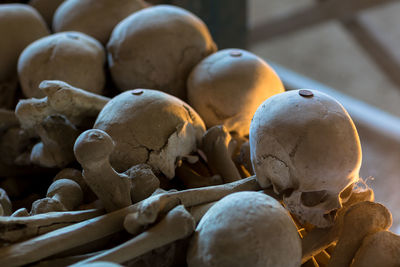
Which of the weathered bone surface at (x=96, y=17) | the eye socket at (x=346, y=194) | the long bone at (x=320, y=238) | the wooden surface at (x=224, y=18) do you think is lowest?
the wooden surface at (x=224, y=18)

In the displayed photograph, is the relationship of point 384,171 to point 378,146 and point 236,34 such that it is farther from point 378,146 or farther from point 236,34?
point 236,34

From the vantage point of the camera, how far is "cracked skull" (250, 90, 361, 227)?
0.77 meters

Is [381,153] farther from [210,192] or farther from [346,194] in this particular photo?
[210,192]

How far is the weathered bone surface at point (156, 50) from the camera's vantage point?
1.15m

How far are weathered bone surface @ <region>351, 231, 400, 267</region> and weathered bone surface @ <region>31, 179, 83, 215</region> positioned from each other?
50 centimetres

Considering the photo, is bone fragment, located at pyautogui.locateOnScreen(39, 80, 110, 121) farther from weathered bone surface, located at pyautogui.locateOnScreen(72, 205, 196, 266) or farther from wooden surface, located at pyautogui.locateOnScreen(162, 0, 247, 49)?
wooden surface, located at pyautogui.locateOnScreen(162, 0, 247, 49)

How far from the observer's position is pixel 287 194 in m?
0.82

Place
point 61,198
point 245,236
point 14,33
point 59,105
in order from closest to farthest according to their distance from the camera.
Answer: point 245,236
point 61,198
point 59,105
point 14,33

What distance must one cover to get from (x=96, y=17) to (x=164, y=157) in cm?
58

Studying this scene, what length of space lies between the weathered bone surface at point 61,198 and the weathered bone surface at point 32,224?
60mm

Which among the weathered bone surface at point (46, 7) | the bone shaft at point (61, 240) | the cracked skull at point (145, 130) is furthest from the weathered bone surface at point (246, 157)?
the weathered bone surface at point (46, 7)

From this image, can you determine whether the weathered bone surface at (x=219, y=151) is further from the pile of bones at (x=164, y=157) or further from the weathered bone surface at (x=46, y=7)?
the weathered bone surface at (x=46, y=7)

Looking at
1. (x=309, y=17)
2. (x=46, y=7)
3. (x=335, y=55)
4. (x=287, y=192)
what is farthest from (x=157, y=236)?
(x=335, y=55)

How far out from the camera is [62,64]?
1.12 meters
